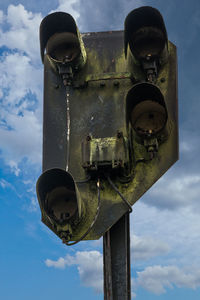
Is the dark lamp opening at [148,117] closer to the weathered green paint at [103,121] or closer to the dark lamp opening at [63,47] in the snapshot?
the weathered green paint at [103,121]

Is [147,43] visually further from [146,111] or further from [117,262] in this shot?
[117,262]

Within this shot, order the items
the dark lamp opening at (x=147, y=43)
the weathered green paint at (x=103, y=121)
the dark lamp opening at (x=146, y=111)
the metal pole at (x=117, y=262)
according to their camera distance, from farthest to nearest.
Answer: the dark lamp opening at (x=147, y=43) → the weathered green paint at (x=103, y=121) → the metal pole at (x=117, y=262) → the dark lamp opening at (x=146, y=111)

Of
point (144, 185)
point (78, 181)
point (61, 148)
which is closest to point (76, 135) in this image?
point (61, 148)

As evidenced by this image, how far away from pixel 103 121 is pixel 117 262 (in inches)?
108

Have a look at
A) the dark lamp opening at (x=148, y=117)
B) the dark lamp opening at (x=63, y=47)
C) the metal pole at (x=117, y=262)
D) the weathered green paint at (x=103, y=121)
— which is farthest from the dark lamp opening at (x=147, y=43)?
the metal pole at (x=117, y=262)

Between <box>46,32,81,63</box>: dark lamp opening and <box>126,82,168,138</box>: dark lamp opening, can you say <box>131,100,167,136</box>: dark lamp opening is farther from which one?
<box>46,32,81,63</box>: dark lamp opening

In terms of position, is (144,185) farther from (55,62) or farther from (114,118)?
(55,62)

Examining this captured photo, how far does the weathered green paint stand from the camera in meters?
8.33

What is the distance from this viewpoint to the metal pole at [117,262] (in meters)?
8.09

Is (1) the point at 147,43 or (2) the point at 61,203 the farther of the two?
(1) the point at 147,43

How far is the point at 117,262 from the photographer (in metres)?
8.22

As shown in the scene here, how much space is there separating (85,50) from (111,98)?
1.39m

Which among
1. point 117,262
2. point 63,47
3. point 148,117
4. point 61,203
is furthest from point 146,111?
point 117,262

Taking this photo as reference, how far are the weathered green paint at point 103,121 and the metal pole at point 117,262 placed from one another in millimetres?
339
